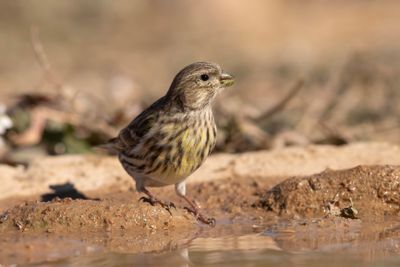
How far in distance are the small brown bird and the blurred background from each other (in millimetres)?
1432

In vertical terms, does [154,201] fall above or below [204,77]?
below

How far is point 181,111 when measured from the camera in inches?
244

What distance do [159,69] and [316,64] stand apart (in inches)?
105

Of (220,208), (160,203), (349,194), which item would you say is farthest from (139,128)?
(349,194)

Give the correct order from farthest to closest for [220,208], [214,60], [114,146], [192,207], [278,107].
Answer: [214,60] → [278,107] → [114,146] → [220,208] → [192,207]

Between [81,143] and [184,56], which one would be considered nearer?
[81,143]

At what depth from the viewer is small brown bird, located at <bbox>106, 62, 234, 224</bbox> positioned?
19.3 feet

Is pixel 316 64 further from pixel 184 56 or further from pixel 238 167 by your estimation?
pixel 238 167

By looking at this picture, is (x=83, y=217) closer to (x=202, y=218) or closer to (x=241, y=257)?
(x=202, y=218)

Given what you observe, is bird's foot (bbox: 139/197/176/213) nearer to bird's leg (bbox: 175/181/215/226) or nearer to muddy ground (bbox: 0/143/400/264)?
muddy ground (bbox: 0/143/400/264)

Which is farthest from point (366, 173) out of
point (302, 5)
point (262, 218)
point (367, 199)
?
point (302, 5)

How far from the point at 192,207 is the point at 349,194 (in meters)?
0.95

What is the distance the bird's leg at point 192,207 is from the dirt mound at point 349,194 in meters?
0.46

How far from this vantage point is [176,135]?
5992 mm
